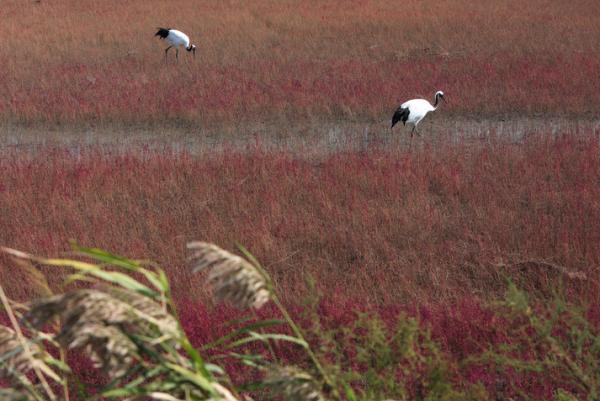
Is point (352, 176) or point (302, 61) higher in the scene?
point (302, 61)

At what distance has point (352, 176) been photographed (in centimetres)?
860

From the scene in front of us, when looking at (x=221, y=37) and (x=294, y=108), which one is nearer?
(x=294, y=108)

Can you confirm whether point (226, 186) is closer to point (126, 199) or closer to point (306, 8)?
point (126, 199)

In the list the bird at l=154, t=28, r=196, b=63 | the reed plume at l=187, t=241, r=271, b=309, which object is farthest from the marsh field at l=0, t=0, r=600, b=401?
the reed plume at l=187, t=241, r=271, b=309

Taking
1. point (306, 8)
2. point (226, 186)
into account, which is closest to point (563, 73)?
point (226, 186)

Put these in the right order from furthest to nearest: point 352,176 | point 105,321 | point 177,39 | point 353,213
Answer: point 177,39 < point 352,176 < point 353,213 < point 105,321

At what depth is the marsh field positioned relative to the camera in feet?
14.0

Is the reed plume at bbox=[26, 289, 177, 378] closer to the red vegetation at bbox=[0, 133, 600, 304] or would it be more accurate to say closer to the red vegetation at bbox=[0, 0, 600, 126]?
the red vegetation at bbox=[0, 133, 600, 304]

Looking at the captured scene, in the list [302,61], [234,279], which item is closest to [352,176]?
[234,279]

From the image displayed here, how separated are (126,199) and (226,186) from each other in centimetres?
98

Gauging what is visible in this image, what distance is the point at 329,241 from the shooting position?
22.1 feet

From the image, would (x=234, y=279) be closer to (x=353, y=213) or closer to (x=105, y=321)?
(x=105, y=321)

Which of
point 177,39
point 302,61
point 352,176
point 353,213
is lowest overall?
point 353,213

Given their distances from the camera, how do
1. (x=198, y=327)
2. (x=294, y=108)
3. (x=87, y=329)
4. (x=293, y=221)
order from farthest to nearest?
(x=294, y=108) → (x=293, y=221) → (x=198, y=327) → (x=87, y=329)
